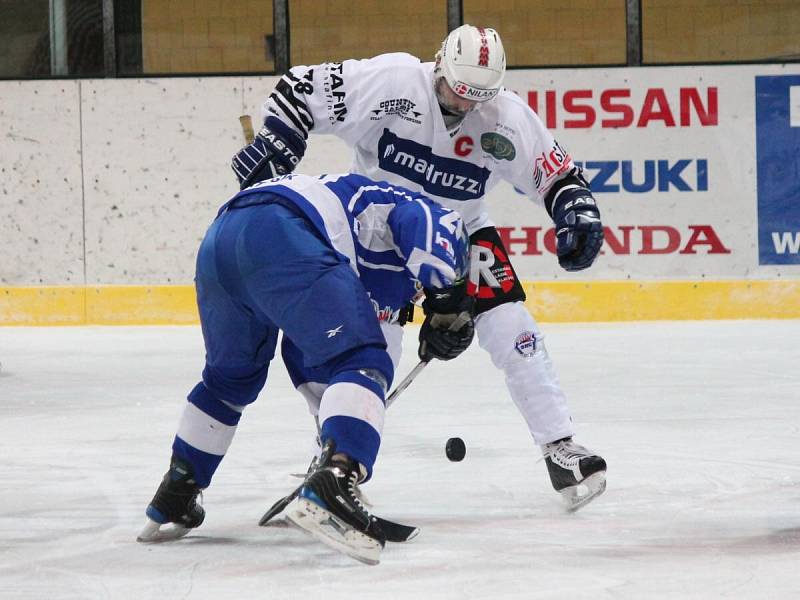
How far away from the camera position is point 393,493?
320cm

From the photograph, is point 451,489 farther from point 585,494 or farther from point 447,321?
point 447,321

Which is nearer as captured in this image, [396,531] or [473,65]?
[396,531]

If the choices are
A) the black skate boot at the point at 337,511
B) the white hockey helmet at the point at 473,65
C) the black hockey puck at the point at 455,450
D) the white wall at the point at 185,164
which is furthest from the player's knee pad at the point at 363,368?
the white wall at the point at 185,164

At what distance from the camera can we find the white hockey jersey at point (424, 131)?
130 inches

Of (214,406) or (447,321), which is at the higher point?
(447,321)

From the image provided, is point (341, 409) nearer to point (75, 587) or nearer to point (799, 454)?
point (75, 587)

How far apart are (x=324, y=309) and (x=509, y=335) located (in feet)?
2.86

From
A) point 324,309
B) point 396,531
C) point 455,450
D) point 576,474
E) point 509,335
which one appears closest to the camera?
point 324,309

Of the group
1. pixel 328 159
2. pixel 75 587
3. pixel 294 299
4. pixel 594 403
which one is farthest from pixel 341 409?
pixel 328 159

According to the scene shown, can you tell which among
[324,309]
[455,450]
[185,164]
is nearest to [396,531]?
[324,309]

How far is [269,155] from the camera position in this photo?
3350 millimetres

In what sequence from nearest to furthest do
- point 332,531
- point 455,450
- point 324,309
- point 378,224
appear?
point 332,531
point 324,309
point 378,224
point 455,450

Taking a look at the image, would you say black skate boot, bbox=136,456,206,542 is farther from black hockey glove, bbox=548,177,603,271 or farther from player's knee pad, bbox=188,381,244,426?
black hockey glove, bbox=548,177,603,271

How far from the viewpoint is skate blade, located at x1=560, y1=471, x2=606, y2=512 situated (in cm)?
302
